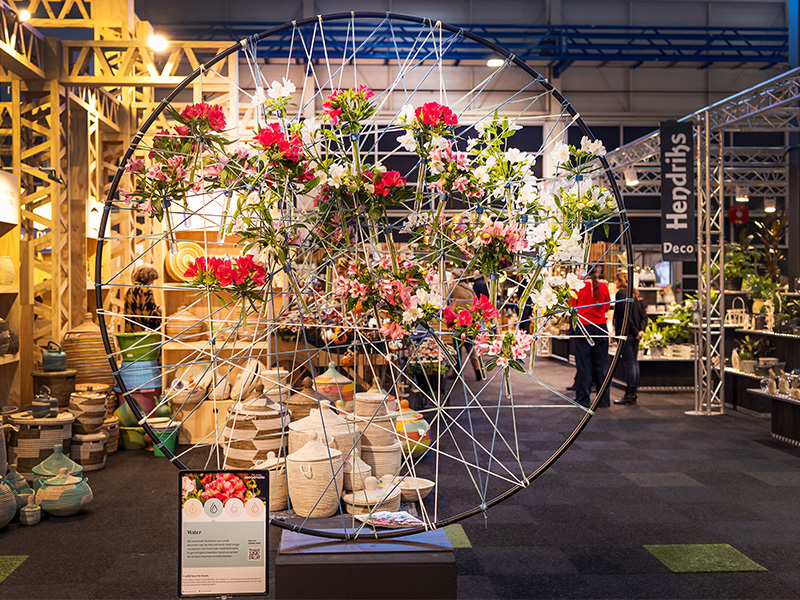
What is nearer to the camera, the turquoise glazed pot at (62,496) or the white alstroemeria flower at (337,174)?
the white alstroemeria flower at (337,174)

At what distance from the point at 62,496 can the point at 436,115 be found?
2950 mm

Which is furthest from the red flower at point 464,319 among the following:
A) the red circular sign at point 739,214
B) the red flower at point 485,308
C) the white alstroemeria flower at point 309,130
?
the red circular sign at point 739,214

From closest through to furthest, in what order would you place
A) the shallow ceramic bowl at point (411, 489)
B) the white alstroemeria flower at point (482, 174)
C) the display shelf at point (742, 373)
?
the white alstroemeria flower at point (482, 174) < the shallow ceramic bowl at point (411, 489) < the display shelf at point (742, 373)

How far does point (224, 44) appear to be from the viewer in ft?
20.1

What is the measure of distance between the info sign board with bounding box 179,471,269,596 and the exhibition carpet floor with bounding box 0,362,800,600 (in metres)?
0.37

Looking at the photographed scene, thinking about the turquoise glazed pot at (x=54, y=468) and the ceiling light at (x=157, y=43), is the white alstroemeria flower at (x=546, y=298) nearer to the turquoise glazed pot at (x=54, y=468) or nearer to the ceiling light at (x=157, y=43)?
the turquoise glazed pot at (x=54, y=468)

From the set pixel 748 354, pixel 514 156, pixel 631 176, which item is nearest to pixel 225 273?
pixel 514 156

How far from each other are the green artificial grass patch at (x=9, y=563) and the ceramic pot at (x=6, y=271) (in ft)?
7.23

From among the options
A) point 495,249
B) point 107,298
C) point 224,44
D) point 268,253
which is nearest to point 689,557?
point 495,249

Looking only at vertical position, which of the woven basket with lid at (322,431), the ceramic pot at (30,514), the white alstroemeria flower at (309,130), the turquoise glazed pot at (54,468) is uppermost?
the white alstroemeria flower at (309,130)

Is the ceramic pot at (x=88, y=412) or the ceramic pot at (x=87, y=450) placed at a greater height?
the ceramic pot at (x=88, y=412)

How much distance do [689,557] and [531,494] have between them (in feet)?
3.73

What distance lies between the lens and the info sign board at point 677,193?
7.14 meters

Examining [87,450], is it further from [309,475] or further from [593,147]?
[593,147]
